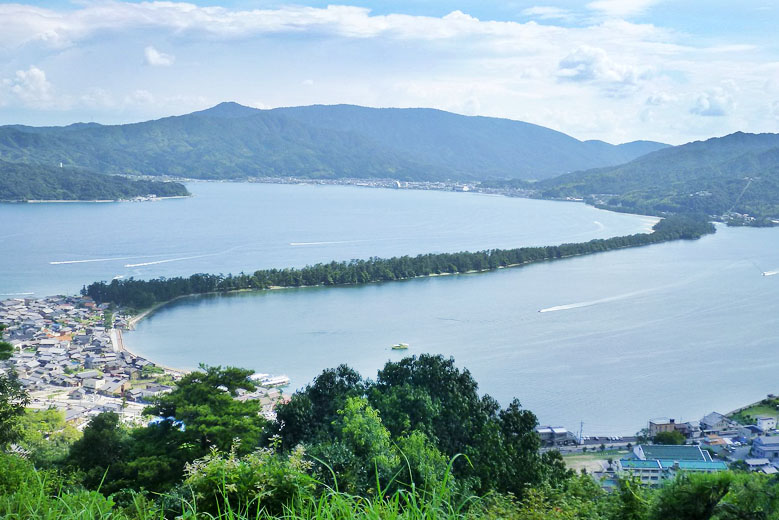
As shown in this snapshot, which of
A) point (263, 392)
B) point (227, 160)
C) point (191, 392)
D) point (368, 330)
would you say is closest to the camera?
point (191, 392)

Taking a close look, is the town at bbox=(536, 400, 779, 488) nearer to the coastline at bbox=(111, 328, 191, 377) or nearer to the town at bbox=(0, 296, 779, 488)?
the town at bbox=(0, 296, 779, 488)

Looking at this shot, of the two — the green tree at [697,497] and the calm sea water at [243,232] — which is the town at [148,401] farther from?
the calm sea water at [243,232]

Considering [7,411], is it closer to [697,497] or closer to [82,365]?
[697,497]

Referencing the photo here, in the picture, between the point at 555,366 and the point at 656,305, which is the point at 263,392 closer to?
the point at 555,366

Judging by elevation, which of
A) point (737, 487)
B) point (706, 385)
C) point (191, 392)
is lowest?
point (706, 385)

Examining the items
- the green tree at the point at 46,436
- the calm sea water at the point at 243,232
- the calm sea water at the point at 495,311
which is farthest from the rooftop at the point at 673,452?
the calm sea water at the point at 243,232

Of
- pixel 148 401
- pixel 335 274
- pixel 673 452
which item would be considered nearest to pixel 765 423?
pixel 673 452

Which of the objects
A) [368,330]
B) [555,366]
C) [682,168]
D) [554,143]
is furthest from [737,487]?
[554,143]

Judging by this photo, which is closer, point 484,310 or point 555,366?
point 555,366

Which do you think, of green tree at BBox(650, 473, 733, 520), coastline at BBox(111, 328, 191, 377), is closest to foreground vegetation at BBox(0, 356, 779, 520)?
green tree at BBox(650, 473, 733, 520)
